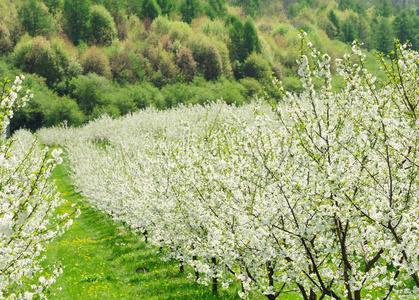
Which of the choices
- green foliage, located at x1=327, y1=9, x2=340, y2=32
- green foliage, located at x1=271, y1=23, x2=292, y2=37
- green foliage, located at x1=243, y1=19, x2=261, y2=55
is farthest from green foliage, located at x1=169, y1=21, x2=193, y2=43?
green foliage, located at x1=327, y1=9, x2=340, y2=32

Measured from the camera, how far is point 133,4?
312ft

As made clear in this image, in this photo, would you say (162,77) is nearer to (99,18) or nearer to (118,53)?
(118,53)

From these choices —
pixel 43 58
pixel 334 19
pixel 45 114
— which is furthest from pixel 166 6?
pixel 45 114

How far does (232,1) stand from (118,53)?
253 feet

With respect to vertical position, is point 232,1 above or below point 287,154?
above

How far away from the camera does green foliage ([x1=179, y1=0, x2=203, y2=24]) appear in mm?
101594

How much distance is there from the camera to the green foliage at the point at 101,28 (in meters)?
78.2

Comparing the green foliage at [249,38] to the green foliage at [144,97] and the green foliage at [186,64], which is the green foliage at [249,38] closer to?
the green foliage at [186,64]

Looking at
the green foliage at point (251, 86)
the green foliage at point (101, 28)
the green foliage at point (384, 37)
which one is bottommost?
the green foliage at point (251, 86)

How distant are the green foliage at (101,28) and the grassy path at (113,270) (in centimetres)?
6674

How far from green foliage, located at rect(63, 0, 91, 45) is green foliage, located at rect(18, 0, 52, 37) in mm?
6001

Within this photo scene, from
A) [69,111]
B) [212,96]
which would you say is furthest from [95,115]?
[212,96]

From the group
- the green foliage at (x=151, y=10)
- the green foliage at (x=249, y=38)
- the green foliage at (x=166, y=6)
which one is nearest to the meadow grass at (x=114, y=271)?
the green foliage at (x=249, y=38)

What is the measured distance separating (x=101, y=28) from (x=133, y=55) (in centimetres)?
1573
